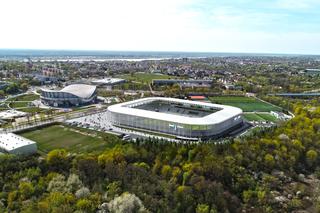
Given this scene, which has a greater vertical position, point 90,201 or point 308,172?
point 90,201

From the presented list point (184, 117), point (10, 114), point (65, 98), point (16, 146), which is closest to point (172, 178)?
point (184, 117)

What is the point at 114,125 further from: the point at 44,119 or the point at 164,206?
the point at 164,206

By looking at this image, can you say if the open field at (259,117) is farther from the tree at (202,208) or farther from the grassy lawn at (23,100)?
the grassy lawn at (23,100)

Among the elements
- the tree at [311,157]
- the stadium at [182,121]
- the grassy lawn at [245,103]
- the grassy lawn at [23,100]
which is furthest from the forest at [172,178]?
the grassy lawn at [23,100]

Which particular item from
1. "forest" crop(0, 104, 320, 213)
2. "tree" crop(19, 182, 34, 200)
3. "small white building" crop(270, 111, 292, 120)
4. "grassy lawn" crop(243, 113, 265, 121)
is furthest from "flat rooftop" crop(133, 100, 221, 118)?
"tree" crop(19, 182, 34, 200)

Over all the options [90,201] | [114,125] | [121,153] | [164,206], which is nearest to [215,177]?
[164,206]

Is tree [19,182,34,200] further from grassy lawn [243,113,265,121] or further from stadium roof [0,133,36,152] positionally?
grassy lawn [243,113,265,121]

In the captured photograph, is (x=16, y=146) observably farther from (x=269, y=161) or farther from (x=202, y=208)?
(x=269, y=161)
